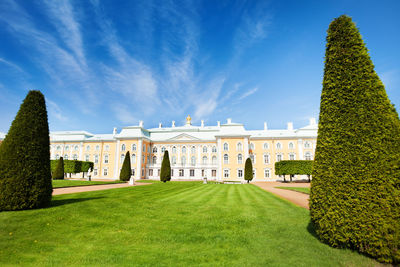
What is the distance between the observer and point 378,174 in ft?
13.9

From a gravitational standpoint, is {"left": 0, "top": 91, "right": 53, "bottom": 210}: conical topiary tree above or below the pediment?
below

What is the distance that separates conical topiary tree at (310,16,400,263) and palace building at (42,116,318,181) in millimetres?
34093

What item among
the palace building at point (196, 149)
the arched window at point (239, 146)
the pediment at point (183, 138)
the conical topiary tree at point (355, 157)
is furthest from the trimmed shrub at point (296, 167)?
the conical topiary tree at point (355, 157)

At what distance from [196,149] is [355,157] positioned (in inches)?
1586

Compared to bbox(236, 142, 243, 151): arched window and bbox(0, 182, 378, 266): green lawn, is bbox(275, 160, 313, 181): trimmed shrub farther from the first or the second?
bbox(0, 182, 378, 266): green lawn

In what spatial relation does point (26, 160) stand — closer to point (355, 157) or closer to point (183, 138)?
point (355, 157)

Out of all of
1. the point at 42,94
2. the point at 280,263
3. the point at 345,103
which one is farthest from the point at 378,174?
the point at 42,94

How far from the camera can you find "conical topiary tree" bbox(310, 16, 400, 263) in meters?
4.09

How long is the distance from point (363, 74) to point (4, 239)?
980 cm

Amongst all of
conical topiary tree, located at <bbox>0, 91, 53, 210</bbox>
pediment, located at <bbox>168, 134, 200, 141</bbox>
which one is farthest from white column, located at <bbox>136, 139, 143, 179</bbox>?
conical topiary tree, located at <bbox>0, 91, 53, 210</bbox>

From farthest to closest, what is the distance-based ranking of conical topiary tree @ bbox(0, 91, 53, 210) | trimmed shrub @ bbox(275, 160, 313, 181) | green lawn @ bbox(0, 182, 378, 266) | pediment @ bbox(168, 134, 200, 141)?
pediment @ bbox(168, 134, 200, 141)
trimmed shrub @ bbox(275, 160, 313, 181)
conical topiary tree @ bbox(0, 91, 53, 210)
green lawn @ bbox(0, 182, 378, 266)

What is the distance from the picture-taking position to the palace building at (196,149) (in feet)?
130

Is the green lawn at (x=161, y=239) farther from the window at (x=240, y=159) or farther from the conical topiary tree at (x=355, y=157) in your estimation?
the window at (x=240, y=159)

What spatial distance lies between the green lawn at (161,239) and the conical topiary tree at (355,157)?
1.67 feet
